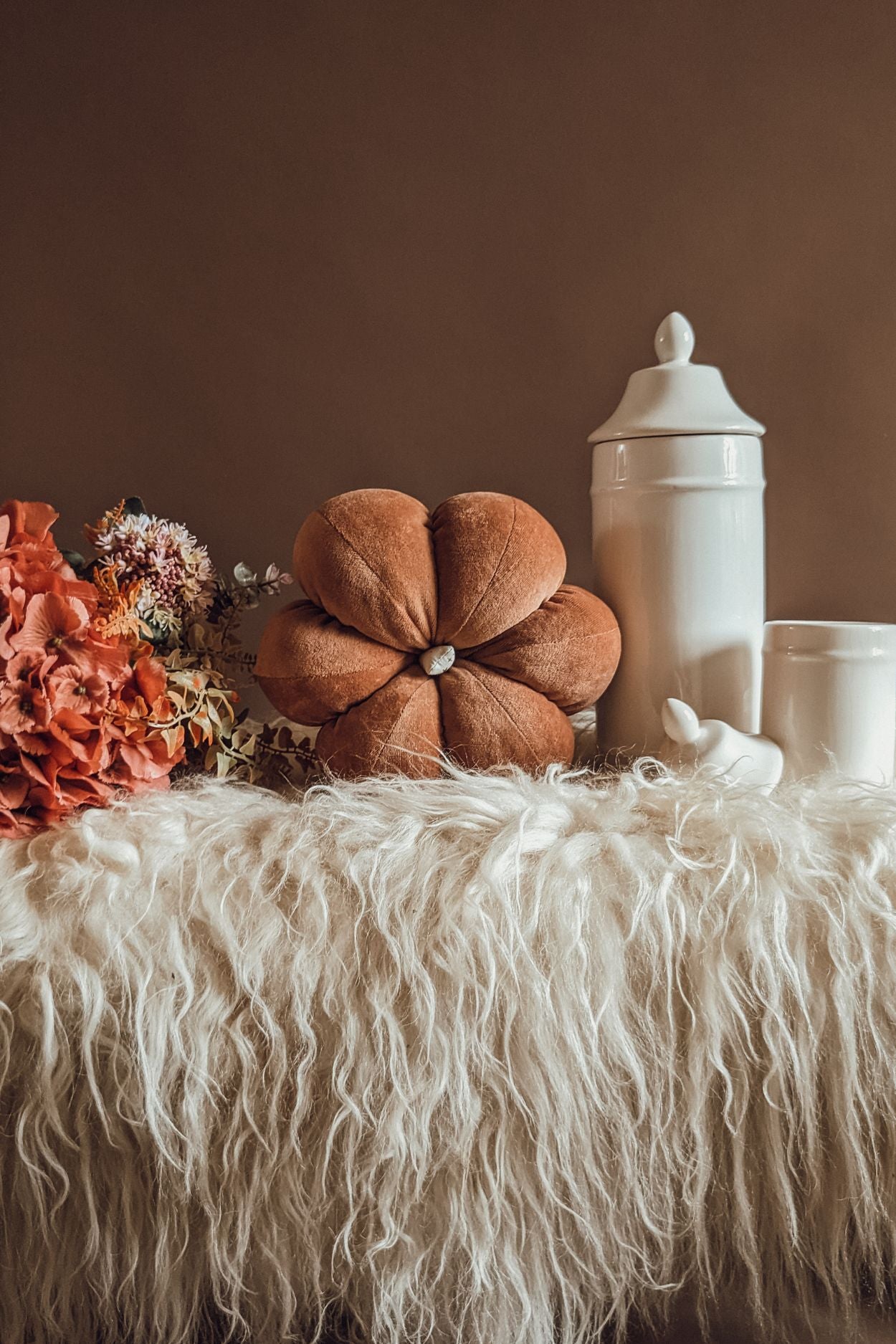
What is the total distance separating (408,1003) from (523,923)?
7 cm

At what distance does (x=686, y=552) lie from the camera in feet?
Result: 2.59

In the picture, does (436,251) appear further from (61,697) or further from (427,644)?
(61,697)

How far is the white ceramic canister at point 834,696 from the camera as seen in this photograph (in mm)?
699

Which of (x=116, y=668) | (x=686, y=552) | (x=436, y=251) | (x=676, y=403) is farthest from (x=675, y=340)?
(x=436, y=251)

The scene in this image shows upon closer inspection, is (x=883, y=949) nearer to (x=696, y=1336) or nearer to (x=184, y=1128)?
(x=696, y=1336)

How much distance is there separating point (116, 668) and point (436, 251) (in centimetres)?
91

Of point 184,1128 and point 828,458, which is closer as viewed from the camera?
point 184,1128

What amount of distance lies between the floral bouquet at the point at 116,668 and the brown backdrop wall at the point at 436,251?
1.99ft

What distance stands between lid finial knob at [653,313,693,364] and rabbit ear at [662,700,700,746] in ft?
0.96

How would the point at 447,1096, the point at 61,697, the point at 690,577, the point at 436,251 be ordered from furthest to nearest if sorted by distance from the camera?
the point at 436,251, the point at 690,577, the point at 61,697, the point at 447,1096

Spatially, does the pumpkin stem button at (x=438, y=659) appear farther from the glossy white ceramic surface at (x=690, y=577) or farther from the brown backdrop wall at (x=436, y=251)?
the brown backdrop wall at (x=436, y=251)

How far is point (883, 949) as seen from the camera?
518 millimetres

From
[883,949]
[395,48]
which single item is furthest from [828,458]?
[883,949]

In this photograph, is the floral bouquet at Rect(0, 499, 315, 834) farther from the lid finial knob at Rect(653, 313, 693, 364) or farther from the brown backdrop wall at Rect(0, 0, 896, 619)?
the brown backdrop wall at Rect(0, 0, 896, 619)
